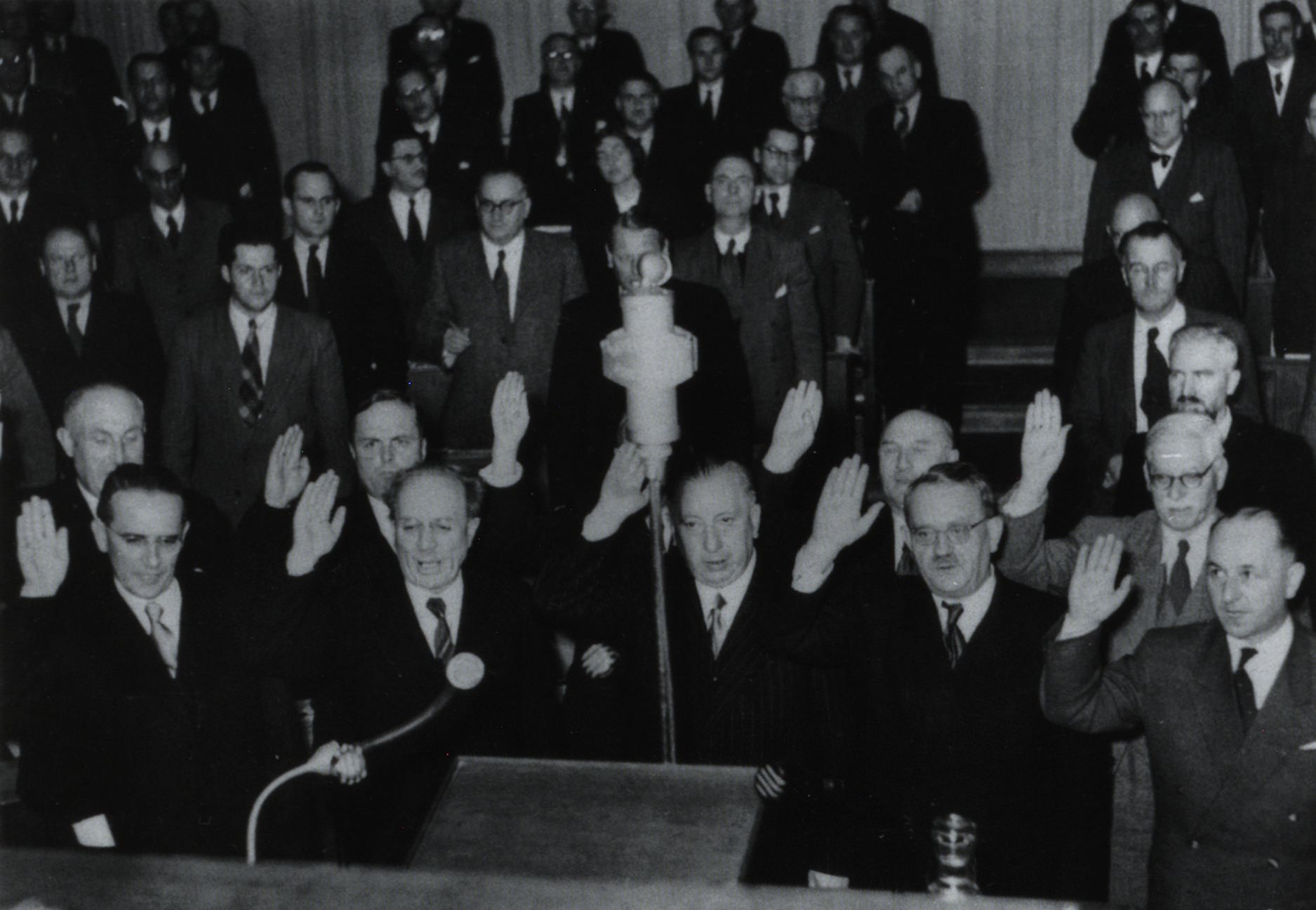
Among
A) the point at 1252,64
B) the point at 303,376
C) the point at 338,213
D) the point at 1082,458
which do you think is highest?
the point at 1252,64

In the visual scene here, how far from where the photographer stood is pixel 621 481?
120 inches

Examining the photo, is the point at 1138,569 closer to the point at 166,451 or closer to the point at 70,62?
the point at 166,451

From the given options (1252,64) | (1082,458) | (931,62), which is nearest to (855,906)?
(1082,458)

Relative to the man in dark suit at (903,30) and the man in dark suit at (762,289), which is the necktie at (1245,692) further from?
the man in dark suit at (903,30)

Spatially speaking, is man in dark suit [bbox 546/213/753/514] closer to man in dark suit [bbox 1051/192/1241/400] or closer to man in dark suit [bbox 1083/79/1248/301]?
man in dark suit [bbox 1051/192/1241/400]

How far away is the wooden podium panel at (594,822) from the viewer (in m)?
1.98

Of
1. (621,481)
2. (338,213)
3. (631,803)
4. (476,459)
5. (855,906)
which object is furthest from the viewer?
(338,213)

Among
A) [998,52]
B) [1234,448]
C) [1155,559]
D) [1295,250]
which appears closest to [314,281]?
[1234,448]

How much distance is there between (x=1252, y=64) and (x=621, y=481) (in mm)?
4630

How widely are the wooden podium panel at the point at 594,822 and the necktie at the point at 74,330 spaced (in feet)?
12.2

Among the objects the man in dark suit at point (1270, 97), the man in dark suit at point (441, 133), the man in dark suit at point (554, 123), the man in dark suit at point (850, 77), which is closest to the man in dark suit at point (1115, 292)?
the man in dark suit at point (1270, 97)

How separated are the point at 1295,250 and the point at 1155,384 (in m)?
1.76

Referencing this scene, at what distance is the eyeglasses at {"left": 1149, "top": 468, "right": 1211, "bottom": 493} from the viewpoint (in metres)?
3.42

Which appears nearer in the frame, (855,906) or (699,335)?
(855,906)
